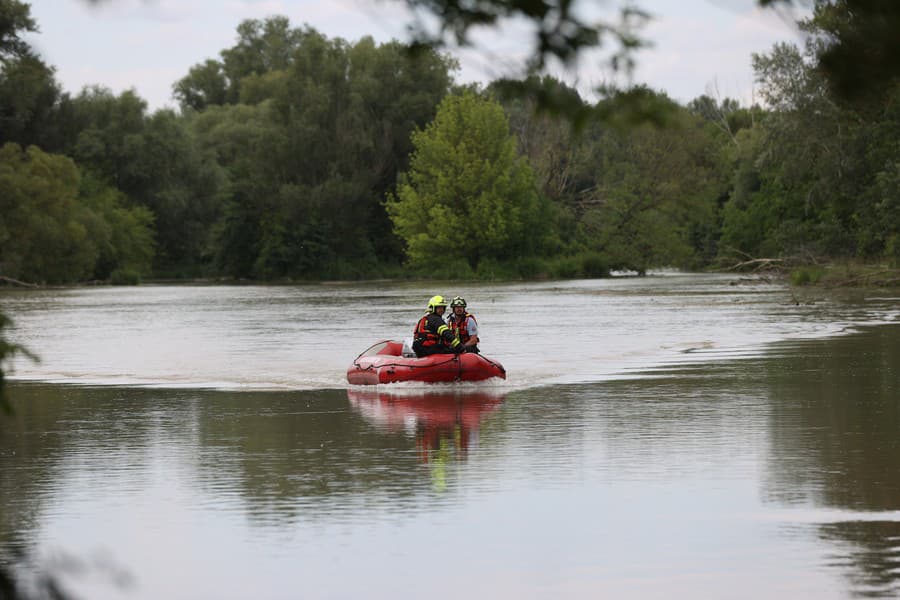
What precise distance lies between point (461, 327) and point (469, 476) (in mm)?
9089

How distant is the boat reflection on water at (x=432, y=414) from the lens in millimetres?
14742

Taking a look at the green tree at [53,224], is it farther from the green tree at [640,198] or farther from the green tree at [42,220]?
the green tree at [640,198]

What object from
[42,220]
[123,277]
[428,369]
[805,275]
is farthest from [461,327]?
[123,277]

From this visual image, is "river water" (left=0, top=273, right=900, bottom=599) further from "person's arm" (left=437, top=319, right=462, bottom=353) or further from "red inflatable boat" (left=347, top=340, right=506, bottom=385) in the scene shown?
"person's arm" (left=437, top=319, right=462, bottom=353)

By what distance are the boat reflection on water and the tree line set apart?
194ft

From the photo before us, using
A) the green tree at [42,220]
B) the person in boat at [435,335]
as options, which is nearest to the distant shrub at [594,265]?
the green tree at [42,220]

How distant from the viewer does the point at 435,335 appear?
21312mm

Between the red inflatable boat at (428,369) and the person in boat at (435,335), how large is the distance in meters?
0.18

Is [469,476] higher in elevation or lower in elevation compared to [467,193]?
lower

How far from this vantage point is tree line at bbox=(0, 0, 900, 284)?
82.2 metres

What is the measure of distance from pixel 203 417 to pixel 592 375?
7.64m

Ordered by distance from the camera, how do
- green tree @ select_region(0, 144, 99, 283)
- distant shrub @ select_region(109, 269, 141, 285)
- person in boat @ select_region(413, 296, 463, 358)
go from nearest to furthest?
person in boat @ select_region(413, 296, 463, 358) → green tree @ select_region(0, 144, 99, 283) → distant shrub @ select_region(109, 269, 141, 285)

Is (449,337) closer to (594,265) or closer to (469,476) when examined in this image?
(469,476)

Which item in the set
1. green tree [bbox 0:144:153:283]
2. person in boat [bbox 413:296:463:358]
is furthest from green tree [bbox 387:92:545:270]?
person in boat [bbox 413:296:463:358]
